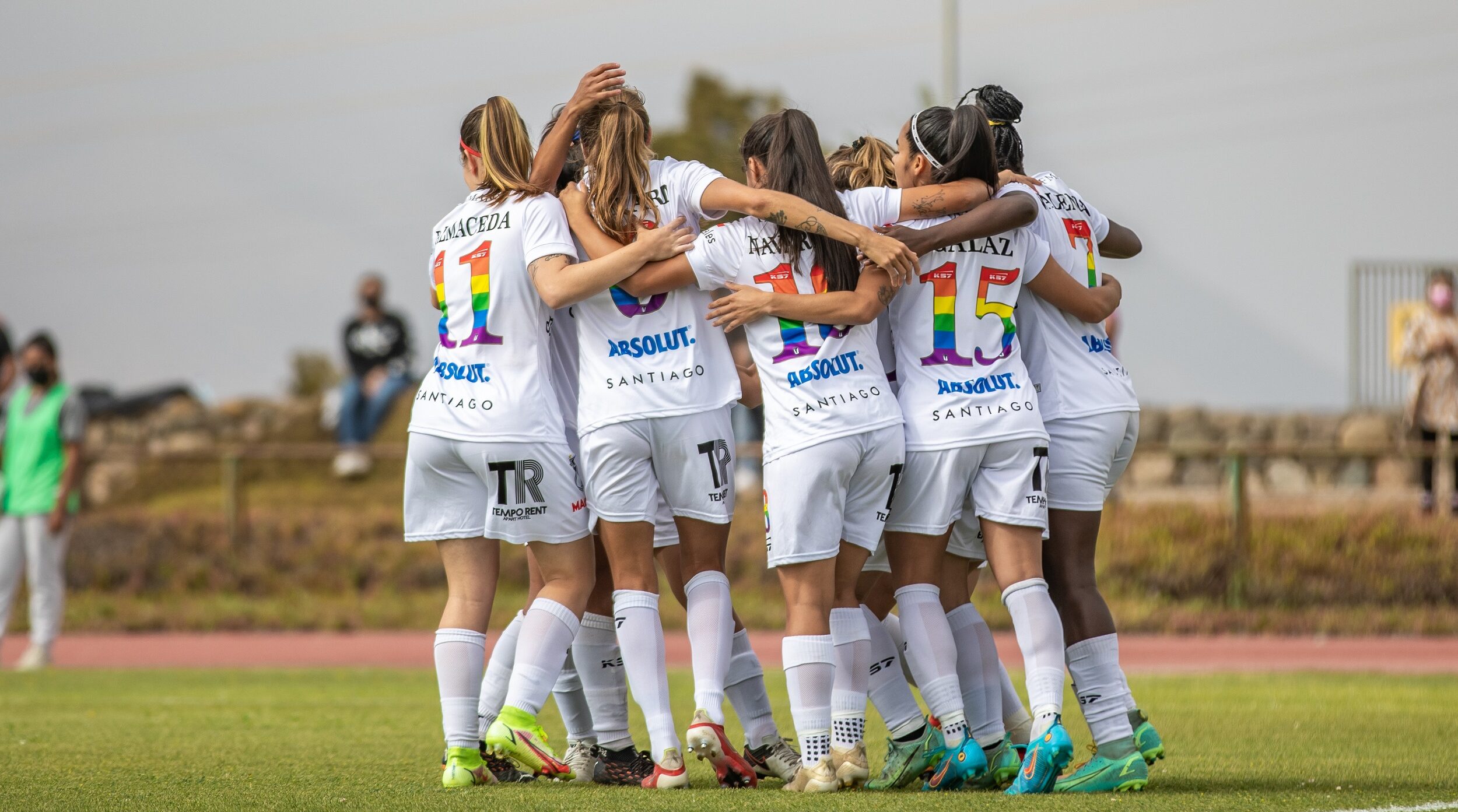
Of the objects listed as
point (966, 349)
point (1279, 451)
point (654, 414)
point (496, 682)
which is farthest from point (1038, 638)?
point (1279, 451)

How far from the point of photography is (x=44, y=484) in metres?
11.5

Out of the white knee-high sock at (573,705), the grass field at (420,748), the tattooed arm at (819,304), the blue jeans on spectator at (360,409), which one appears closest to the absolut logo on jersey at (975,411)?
the tattooed arm at (819,304)

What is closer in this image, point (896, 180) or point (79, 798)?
point (79, 798)

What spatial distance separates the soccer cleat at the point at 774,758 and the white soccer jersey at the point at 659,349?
4.01 ft

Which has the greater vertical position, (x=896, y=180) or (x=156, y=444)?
(x=896, y=180)

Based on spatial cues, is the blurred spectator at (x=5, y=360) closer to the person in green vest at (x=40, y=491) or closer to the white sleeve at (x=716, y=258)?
the person in green vest at (x=40, y=491)

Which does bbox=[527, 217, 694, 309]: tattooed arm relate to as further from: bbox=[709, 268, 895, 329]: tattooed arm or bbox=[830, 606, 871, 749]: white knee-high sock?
bbox=[830, 606, 871, 749]: white knee-high sock

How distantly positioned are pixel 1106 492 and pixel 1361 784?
129cm

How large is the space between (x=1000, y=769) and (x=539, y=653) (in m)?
1.57

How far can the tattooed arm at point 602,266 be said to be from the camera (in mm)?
4926

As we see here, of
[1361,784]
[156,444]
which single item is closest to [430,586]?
[156,444]

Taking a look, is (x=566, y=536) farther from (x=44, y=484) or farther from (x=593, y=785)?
(x=44, y=484)

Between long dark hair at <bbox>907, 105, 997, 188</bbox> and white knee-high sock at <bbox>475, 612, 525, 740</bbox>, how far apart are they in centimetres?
217

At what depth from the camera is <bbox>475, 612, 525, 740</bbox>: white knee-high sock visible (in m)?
5.55
